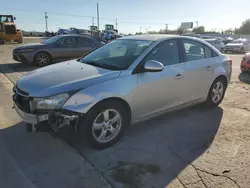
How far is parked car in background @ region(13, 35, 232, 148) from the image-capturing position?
3031 millimetres

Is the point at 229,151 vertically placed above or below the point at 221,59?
below

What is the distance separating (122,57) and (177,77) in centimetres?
100

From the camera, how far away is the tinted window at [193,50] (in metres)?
4.40

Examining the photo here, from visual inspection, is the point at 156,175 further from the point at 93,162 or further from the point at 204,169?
the point at 93,162

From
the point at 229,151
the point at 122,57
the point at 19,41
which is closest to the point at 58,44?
the point at 122,57

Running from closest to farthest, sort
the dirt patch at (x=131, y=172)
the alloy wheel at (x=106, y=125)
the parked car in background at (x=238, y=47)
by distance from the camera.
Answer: the dirt patch at (x=131, y=172) → the alloy wheel at (x=106, y=125) → the parked car in background at (x=238, y=47)

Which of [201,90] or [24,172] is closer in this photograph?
[24,172]

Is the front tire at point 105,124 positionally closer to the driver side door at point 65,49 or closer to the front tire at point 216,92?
the front tire at point 216,92

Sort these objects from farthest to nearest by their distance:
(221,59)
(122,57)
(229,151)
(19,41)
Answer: (19,41), (221,59), (122,57), (229,151)

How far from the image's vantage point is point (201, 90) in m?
4.70

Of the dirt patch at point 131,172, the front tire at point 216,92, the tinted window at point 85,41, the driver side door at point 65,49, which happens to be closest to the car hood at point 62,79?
the dirt patch at point 131,172

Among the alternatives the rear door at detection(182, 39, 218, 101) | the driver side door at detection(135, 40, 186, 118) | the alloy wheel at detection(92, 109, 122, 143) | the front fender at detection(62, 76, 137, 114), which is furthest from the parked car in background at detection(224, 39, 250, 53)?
the alloy wheel at detection(92, 109, 122, 143)

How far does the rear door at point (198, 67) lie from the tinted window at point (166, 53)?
24cm

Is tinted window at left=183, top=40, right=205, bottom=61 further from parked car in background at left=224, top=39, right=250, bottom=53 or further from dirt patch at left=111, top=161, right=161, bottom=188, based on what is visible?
parked car in background at left=224, top=39, right=250, bottom=53
